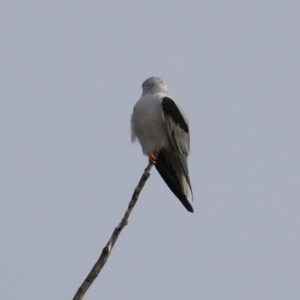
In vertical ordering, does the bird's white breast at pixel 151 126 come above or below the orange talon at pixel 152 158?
above

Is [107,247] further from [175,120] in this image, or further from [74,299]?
[175,120]

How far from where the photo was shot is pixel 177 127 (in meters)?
6.94

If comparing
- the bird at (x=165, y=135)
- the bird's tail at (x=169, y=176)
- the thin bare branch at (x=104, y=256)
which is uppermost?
the bird at (x=165, y=135)

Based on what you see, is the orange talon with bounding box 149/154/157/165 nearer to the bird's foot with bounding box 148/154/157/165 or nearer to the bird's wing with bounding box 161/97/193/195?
the bird's foot with bounding box 148/154/157/165

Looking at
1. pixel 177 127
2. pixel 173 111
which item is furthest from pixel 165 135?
pixel 173 111

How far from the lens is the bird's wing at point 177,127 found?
6.88m

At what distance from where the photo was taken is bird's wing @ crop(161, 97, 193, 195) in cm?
688

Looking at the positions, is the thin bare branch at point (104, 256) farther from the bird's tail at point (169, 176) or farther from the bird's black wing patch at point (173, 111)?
the bird's black wing patch at point (173, 111)

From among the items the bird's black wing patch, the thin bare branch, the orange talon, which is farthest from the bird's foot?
the thin bare branch

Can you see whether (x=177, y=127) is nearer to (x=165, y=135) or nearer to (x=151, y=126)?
(x=165, y=135)

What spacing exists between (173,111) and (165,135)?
27 centimetres

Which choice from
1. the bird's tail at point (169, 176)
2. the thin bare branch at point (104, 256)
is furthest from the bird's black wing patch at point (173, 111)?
the thin bare branch at point (104, 256)

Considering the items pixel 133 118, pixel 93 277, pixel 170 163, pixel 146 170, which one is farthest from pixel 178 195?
pixel 93 277

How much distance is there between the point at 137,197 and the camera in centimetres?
428
